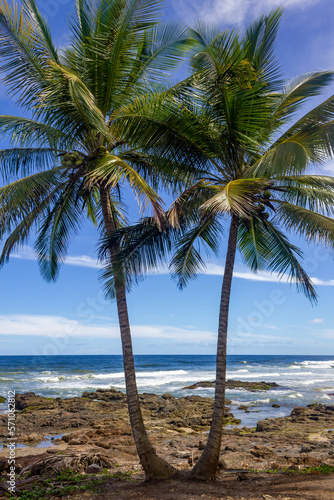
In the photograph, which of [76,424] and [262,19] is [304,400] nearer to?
[76,424]

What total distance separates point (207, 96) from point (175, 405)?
48.3 ft

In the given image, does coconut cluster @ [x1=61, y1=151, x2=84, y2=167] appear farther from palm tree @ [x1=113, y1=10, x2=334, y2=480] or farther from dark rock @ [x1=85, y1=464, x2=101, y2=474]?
dark rock @ [x1=85, y1=464, x2=101, y2=474]

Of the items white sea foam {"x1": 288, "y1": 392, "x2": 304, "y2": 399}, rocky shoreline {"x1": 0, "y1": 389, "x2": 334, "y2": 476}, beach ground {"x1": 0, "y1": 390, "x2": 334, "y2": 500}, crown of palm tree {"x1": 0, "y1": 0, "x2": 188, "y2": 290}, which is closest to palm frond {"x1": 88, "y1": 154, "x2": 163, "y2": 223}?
crown of palm tree {"x1": 0, "y1": 0, "x2": 188, "y2": 290}

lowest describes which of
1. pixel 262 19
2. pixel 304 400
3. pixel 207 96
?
pixel 304 400

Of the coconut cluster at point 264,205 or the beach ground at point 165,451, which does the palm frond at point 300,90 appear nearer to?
the coconut cluster at point 264,205

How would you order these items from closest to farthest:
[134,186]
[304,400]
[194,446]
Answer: [134,186] < [194,446] < [304,400]

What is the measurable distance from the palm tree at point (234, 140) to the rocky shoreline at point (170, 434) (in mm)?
3475

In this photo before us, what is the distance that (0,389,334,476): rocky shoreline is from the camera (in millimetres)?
9375

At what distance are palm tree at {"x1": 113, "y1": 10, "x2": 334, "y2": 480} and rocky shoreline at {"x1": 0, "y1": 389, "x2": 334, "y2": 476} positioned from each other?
348 centimetres

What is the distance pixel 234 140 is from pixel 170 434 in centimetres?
991

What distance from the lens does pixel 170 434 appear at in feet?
42.4

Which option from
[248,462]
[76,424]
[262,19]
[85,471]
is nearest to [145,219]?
[262,19]

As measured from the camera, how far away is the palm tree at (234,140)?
21.9 feet

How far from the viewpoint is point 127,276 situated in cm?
720
